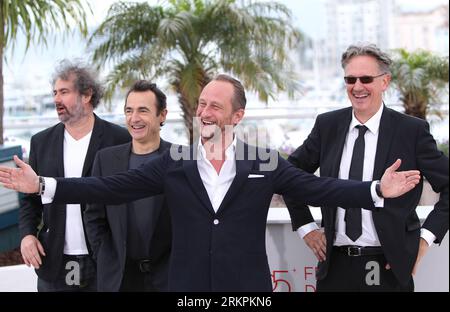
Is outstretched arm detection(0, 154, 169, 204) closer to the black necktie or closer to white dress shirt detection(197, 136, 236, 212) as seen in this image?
white dress shirt detection(197, 136, 236, 212)

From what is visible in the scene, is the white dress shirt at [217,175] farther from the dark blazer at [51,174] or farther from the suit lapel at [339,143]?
the dark blazer at [51,174]

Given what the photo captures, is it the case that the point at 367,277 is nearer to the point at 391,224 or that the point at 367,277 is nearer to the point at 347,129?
the point at 391,224

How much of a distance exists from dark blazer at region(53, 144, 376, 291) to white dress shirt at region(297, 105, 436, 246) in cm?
45

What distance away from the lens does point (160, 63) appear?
1101 cm

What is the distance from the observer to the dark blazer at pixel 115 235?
324 cm

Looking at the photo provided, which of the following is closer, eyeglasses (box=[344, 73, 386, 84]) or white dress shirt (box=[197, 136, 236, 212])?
white dress shirt (box=[197, 136, 236, 212])

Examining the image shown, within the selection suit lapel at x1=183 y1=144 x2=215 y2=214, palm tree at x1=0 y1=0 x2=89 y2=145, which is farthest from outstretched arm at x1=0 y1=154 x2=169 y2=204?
palm tree at x1=0 y1=0 x2=89 y2=145

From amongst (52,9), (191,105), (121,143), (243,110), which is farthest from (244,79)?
(243,110)

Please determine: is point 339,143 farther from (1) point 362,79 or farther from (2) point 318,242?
(2) point 318,242

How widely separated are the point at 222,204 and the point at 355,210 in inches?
29.6

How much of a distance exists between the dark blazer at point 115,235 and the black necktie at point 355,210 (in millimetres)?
800

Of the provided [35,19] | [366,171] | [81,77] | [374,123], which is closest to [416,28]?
[35,19]

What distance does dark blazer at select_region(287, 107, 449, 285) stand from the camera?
3.18 metres
